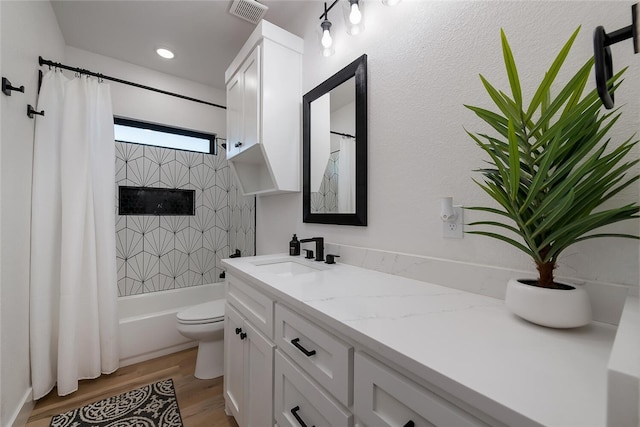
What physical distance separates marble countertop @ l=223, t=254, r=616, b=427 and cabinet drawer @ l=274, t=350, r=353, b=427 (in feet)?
0.69

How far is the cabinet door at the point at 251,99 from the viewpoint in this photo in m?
1.67

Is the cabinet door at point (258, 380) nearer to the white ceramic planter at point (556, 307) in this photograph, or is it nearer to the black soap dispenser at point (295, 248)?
the black soap dispenser at point (295, 248)

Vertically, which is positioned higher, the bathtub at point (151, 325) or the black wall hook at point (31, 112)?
the black wall hook at point (31, 112)

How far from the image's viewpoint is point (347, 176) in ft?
4.69

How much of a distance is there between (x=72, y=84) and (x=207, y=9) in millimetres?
1118

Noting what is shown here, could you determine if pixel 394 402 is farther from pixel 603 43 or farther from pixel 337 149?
pixel 337 149

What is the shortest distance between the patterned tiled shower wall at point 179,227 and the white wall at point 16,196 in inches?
36.6

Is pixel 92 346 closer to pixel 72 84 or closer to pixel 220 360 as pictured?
pixel 220 360

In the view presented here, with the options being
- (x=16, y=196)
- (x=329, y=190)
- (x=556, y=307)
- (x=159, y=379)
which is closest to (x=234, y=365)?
(x=159, y=379)

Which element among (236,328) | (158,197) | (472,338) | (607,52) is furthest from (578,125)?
(158,197)

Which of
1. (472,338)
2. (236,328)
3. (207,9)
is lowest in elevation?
(236,328)

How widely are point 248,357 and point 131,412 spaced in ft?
3.31

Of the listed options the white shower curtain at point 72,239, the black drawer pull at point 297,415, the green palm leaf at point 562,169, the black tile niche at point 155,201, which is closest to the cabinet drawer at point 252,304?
the black drawer pull at point 297,415

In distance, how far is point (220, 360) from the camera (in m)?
1.94
